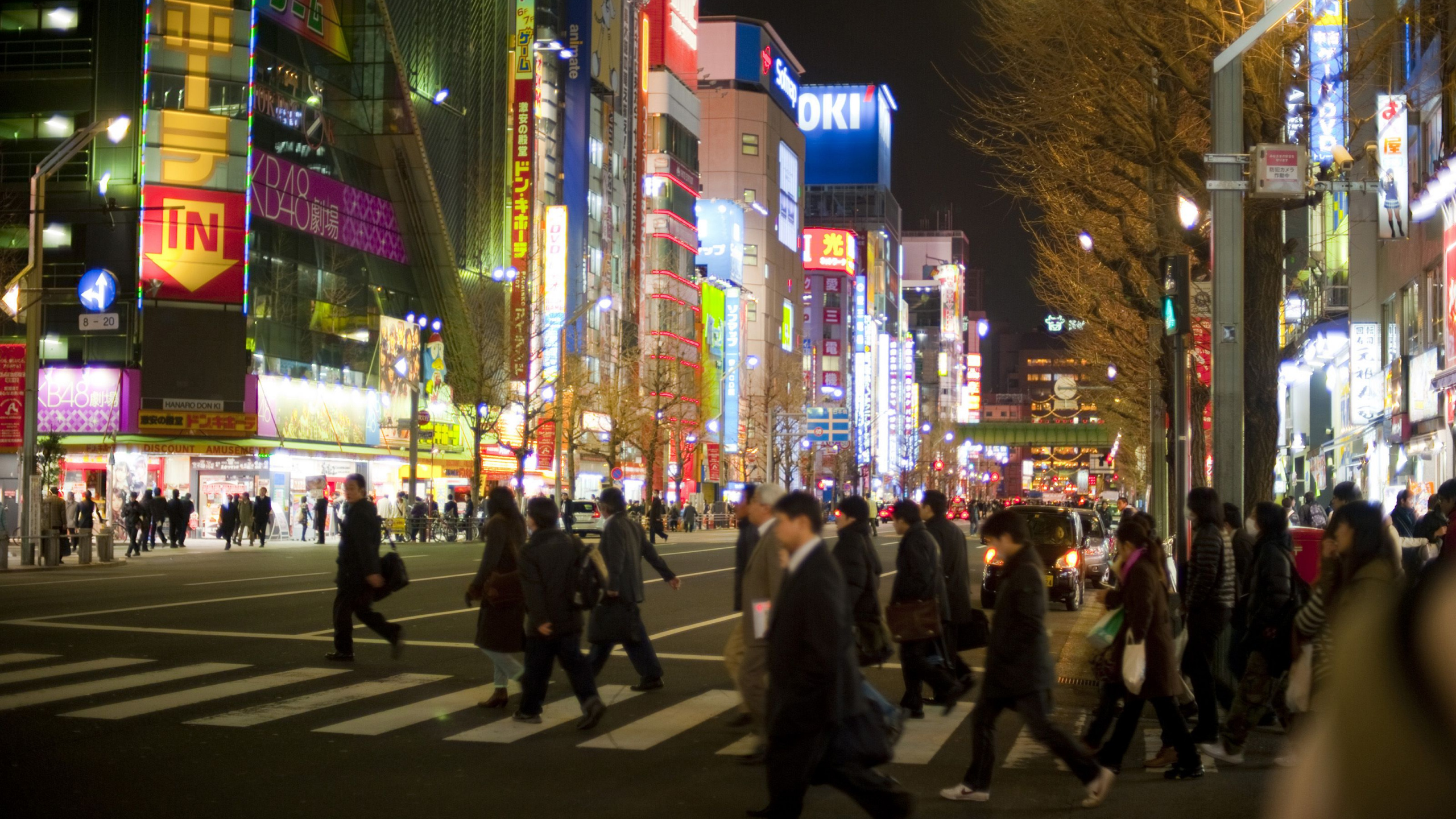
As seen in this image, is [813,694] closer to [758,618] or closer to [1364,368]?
[758,618]

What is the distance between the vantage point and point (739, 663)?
9023 millimetres

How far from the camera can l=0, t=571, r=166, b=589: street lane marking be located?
24297mm

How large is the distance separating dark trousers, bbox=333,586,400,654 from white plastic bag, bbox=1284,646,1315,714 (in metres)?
8.13

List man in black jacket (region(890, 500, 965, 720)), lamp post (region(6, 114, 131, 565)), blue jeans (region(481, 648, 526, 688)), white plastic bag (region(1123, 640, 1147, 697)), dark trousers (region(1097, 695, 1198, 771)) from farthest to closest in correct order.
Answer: lamp post (region(6, 114, 131, 565)) < blue jeans (region(481, 648, 526, 688)) < man in black jacket (region(890, 500, 965, 720)) < dark trousers (region(1097, 695, 1198, 771)) < white plastic bag (region(1123, 640, 1147, 697))

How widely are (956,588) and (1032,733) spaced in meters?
4.39

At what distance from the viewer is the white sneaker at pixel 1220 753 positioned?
9516 millimetres

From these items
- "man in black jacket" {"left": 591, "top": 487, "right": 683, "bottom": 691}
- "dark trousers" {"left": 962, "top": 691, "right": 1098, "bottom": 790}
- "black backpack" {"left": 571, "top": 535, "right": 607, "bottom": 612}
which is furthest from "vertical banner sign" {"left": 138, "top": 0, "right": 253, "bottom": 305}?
"dark trousers" {"left": 962, "top": 691, "right": 1098, "bottom": 790}

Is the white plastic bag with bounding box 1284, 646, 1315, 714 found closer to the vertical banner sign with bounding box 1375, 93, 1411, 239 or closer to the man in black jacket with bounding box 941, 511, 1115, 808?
the man in black jacket with bounding box 941, 511, 1115, 808

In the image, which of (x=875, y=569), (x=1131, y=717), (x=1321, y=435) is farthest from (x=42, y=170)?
(x=1321, y=435)

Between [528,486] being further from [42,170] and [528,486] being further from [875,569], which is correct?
[875,569]

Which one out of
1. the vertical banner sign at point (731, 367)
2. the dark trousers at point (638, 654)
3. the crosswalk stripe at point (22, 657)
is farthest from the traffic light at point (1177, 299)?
the vertical banner sign at point (731, 367)

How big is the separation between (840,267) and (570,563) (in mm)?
126751

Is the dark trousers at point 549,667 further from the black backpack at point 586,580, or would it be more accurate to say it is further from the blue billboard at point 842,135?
the blue billboard at point 842,135

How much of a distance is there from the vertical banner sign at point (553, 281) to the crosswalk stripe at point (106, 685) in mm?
48310
